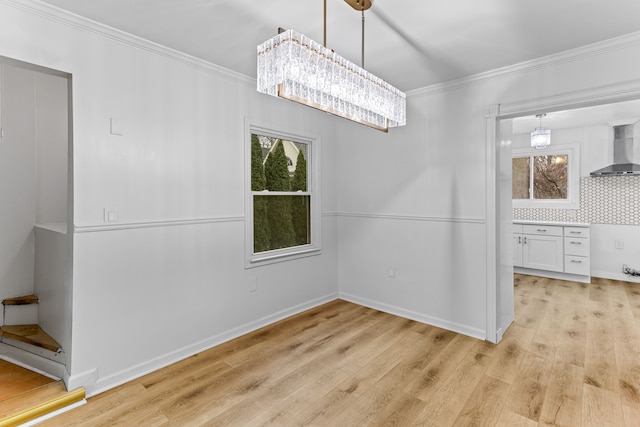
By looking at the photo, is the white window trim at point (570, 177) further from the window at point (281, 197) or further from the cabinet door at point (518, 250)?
the window at point (281, 197)

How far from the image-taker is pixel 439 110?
331cm

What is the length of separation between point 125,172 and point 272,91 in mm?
1471

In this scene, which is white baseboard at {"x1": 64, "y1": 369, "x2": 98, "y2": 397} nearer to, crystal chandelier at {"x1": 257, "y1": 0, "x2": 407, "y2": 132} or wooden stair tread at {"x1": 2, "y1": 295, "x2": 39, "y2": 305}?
wooden stair tread at {"x1": 2, "y1": 295, "x2": 39, "y2": 305}

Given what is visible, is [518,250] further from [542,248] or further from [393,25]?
[393,25]

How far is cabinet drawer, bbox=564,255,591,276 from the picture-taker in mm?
4941

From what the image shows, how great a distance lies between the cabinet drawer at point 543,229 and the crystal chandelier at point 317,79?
4825 mm

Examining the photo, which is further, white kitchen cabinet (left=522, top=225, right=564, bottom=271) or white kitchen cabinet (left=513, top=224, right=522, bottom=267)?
→ white kitchen cabinet (left=513, top=224, right=522, bottom=267)

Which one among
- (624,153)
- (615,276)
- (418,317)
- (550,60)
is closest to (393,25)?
(550,60)

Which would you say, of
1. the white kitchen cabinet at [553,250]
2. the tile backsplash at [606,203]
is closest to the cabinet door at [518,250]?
the white kitchen cabinet at [553,250]

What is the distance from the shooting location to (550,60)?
104 inches

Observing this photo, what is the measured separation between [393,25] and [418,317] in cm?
282

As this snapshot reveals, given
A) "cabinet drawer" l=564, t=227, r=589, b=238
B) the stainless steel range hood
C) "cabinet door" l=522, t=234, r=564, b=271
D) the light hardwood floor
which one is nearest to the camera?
the light hardwood floor

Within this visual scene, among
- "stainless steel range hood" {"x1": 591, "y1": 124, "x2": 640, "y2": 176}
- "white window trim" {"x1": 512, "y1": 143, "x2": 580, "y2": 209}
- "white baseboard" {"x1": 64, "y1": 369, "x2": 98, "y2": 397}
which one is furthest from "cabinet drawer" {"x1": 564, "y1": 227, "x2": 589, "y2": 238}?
"white baseboard" {"x1": 64, "y1": 369, "x2": 98, "y2": 397}

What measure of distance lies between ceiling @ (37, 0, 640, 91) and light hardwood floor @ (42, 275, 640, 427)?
8.22 feet
